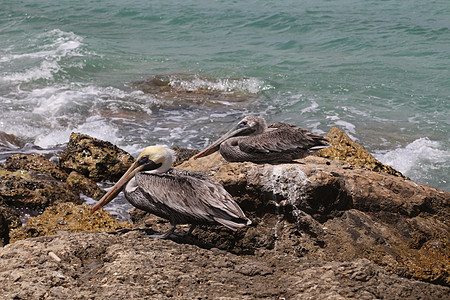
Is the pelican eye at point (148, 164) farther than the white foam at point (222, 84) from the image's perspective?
No

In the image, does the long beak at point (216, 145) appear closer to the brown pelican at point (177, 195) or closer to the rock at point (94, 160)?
the brown pelican at point (177, 195)

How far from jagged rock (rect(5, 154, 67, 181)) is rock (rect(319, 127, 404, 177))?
4.45 meters

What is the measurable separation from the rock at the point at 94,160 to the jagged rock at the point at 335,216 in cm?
394

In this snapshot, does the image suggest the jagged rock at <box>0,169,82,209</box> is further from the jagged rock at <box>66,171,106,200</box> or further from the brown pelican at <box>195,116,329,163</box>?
the brown pelican at <box>195,116,329,163</box>

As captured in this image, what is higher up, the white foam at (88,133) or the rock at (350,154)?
the rock at (350,154)

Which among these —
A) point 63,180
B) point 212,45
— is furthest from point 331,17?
point 63,180

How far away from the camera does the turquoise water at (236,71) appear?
11.5 m

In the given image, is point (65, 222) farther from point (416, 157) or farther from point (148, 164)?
point (416, 157)

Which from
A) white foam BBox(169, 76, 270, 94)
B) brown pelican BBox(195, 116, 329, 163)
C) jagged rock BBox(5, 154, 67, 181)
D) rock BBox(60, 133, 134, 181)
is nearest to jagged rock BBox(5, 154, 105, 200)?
jagged rock BBox(5, 154, 67, 181)

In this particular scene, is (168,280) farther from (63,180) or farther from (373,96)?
(373,96)

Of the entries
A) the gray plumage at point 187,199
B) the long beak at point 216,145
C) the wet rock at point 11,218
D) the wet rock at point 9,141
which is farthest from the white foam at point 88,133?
the gray plumage at point 187,199

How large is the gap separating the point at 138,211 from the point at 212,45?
52.3 ft

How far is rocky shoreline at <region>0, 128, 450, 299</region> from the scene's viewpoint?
135 inches

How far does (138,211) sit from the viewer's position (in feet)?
17.0
